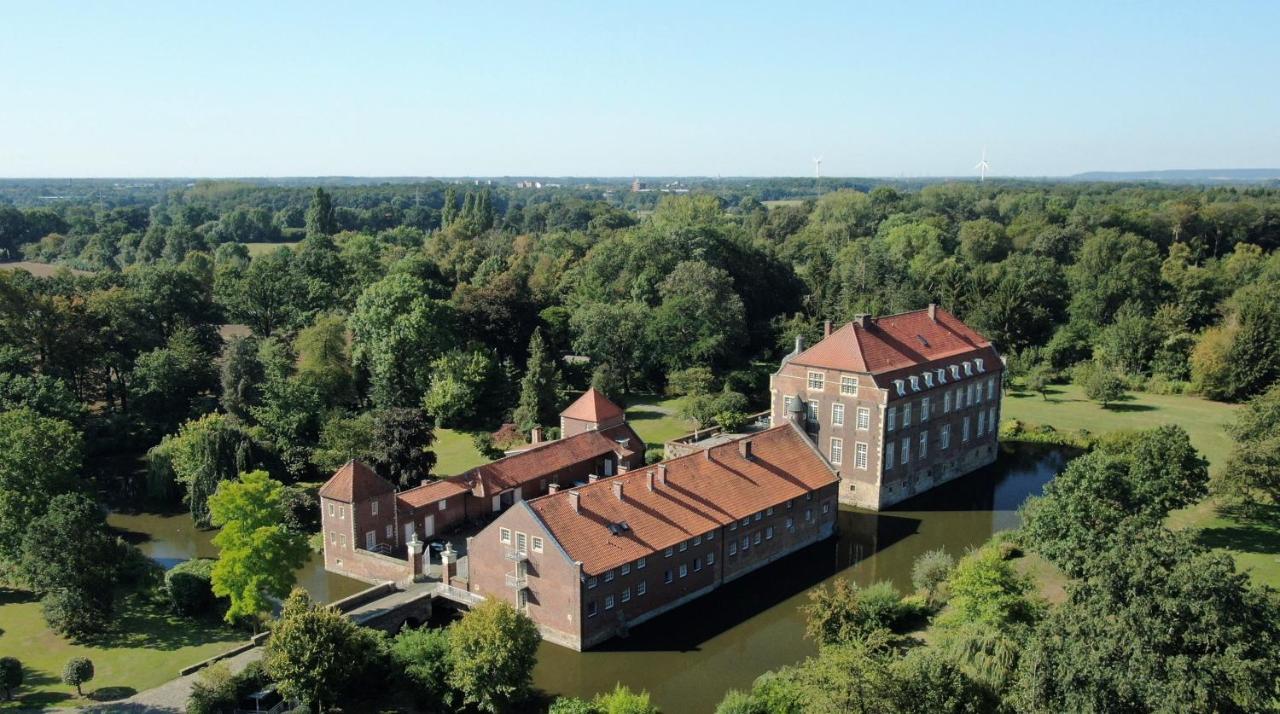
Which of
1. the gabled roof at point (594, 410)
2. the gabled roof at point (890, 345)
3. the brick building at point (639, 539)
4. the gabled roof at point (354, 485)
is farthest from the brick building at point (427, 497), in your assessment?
the gabled roof at point (890, 345)

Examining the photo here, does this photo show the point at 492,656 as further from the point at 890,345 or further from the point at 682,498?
the point at 890,345

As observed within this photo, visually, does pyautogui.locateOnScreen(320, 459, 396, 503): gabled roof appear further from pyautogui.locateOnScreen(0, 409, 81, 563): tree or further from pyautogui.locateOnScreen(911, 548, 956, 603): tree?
pyautogui.locateOnScreen(911, 548, 956, 603): tree

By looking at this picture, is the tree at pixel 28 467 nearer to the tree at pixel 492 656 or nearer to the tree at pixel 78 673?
the tree at pixel 78 673

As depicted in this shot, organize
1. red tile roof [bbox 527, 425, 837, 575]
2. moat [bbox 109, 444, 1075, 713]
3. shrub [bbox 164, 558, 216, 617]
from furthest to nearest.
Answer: shrub [bbox 164, 558, 216, 617] < red tile roof [bbox 527, 425, 837, 575] < moat [bbox 109, 444, 1075, 713]

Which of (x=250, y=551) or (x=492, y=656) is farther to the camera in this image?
(x=250, y=551)

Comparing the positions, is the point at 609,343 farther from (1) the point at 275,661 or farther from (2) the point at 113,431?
(1) the point at 275,661

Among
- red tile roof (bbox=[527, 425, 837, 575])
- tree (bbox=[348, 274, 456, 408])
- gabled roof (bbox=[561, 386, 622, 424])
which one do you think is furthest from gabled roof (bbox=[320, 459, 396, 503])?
tree (bbox=[348, 274, 456, 408])

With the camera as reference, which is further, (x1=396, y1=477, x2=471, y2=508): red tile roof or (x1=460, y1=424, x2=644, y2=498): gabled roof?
(x1=460, y1=424, x2=644, y2=498): gabled roof

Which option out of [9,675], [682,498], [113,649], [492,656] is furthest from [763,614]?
[9,675]
